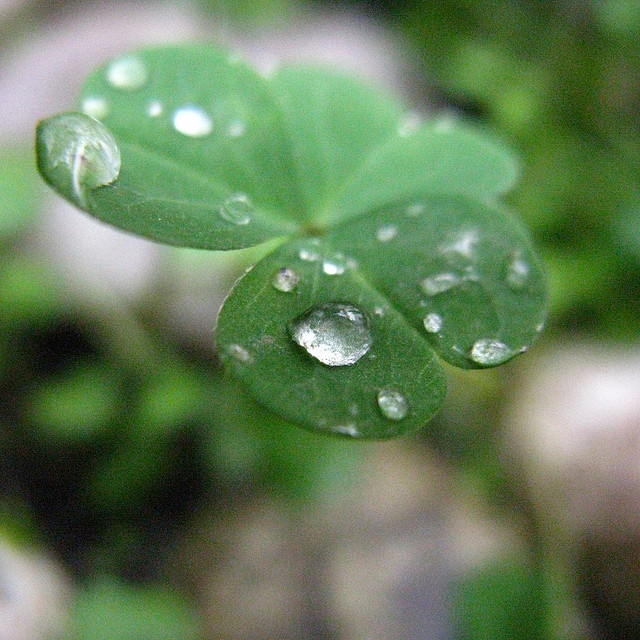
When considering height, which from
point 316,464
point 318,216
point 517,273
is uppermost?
point 517,273

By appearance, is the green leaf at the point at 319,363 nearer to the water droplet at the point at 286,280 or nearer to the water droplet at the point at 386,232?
the water droplet at the point at 286,280

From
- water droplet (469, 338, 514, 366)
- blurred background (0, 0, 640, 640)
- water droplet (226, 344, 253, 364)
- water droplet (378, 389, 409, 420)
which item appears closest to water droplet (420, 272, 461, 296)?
water droplet (469, 338, 514, 366)

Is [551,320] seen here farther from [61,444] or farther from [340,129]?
[61,444]

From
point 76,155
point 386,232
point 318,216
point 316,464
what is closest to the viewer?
point 76,155

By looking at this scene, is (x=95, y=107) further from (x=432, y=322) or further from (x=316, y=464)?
(x=316, y=464)

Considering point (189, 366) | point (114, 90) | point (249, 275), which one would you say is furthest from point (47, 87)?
point (249, 275)

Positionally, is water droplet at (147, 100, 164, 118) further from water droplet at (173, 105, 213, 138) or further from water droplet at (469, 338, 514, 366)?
water droplet at (469, 338, 514, 366)

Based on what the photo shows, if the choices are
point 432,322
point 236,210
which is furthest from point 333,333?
point 236,210
